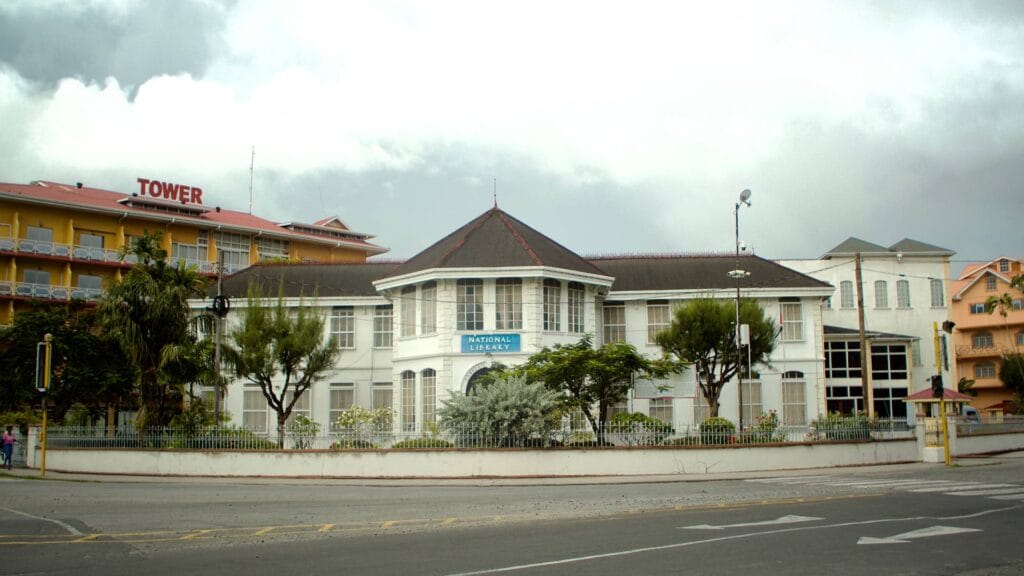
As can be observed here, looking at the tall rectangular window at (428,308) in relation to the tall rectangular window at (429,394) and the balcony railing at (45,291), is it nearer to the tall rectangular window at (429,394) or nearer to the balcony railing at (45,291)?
the tall rectangular window at (429,394)

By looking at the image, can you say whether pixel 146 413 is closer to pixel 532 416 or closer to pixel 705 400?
pixel 532 416

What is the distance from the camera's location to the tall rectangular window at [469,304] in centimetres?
3722

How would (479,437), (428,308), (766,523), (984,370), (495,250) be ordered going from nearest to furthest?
(766,523)
(479,437)
(428,308)
(495,250)
(984,370)

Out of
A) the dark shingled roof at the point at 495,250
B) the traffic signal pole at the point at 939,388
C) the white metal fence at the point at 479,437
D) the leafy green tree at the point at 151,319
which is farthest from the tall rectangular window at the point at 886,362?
the leafy green tree at the point at 151,319

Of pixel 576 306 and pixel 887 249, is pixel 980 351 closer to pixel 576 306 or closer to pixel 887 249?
pixel 887 249

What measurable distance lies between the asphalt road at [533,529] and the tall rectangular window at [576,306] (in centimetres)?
1421

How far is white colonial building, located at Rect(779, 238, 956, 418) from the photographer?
51062mm

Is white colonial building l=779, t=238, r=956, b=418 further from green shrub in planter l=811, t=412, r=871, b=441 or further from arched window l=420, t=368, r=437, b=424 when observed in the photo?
arched window l=420, t=368, r=437, b=424

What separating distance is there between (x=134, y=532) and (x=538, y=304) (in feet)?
76.1

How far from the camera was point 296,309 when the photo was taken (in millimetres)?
39844

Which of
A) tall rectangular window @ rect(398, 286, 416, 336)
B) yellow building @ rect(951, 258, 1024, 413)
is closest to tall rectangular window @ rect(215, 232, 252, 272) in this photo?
tall rectangular window @ rect(398, 286, 416, 336)

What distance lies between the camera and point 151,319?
3284 cm

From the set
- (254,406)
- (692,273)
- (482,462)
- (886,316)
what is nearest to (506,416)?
(482,462)

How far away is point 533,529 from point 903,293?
50.2 metres
